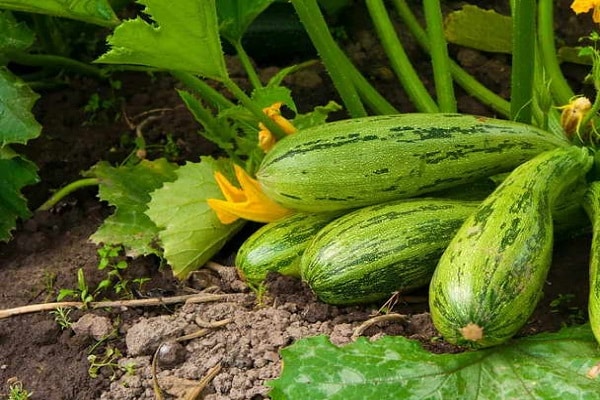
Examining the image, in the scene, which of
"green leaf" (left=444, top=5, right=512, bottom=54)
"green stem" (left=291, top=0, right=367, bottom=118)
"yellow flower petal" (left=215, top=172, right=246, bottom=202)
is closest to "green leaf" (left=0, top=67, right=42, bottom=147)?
"yellow flower petal" (left=215, top=172, right=246, bottom=202)

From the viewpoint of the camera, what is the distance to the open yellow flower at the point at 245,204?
2.37 meters

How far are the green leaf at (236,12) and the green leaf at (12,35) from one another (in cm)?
55

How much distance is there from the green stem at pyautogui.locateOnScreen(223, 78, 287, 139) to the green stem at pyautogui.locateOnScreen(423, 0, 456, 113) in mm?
467

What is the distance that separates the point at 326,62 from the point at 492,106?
0.71 m

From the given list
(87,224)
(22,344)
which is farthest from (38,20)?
(22,344)

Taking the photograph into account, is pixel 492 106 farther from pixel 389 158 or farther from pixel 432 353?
pixel 432 353

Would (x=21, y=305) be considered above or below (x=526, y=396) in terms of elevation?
below

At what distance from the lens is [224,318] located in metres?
2.19

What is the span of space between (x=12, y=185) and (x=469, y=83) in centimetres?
140

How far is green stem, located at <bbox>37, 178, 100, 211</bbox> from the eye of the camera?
2738 mm

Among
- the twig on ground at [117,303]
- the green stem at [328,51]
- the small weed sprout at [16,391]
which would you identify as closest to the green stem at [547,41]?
the green stem at [328,51]

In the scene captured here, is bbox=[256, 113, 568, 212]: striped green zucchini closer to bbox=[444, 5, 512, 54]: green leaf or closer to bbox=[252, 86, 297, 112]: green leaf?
bbox=[252, 86, 297, 112]: green leaf

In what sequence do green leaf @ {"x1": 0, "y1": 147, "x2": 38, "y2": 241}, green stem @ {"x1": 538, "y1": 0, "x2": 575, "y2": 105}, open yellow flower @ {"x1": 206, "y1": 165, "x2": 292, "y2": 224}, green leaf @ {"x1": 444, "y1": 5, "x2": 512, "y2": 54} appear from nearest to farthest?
open yellow flower @ {"x1": 206, "y1": 165, "x2": 292, "y2": 224} < green leaf @ {"x1": 0, "y1": 147, "x2": 38, "y2": 241} < green stem @ {"x1": 538, "y1": 0, "x2": 575, "y2": 105} < green leaf @ {"x1": 444, "y1": 5, "x2": 512, "y2": 54}

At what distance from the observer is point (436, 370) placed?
1832 mm
